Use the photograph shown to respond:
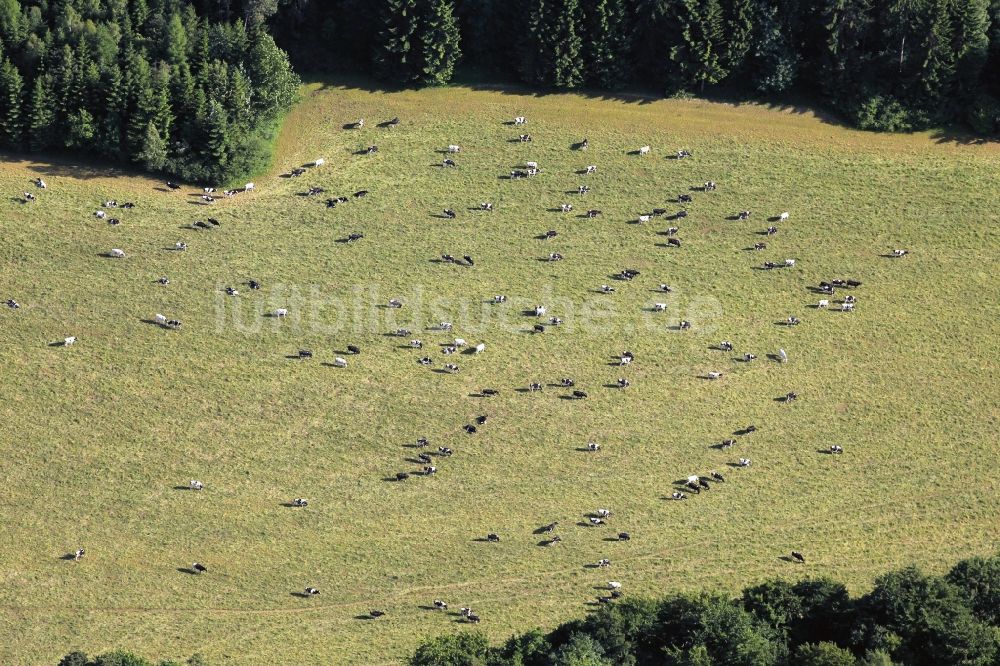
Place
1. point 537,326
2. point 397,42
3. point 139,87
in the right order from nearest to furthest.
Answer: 1. point 537,326
2. point 139,87
3. point 397,42

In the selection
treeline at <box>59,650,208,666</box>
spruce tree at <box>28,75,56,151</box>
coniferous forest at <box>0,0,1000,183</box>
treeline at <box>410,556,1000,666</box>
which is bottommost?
treeline at <box>59,650,208,666</box>

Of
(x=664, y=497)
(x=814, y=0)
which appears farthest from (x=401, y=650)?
(x=814, y=0)

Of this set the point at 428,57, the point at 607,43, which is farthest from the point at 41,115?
the point at 607,43

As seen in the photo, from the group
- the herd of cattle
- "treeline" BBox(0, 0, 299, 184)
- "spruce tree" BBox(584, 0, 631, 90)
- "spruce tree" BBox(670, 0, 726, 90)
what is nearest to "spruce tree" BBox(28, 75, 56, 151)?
"treeline" BBox(0, 0, 299, 184)

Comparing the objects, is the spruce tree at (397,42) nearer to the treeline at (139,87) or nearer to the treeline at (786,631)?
Answer: the treeline at (139,87)

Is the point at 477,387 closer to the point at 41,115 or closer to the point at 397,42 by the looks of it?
the point at 397,42

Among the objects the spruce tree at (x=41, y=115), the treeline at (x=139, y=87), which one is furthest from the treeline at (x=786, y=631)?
the spruce tree at (x=41, y=115)

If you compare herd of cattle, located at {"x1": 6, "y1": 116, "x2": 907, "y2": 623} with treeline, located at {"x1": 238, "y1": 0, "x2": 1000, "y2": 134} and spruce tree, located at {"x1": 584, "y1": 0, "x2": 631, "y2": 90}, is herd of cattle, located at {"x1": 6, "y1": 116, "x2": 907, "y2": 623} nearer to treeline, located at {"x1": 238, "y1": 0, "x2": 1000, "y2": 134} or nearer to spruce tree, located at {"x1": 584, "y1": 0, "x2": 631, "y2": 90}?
spruce tree, located at {"x1": 584, "y1": 0, "x2": 631, "y2": 90}
